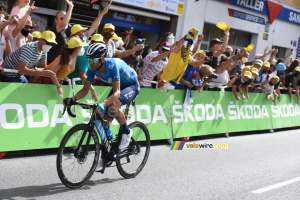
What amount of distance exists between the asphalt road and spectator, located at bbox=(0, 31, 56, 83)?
4.24 ft

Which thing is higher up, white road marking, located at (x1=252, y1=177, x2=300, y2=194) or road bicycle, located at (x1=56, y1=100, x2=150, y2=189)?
road bicycle, located at (x1=56, y1=100, x2=150, y2=189)

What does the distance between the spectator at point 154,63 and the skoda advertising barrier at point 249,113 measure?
2.67 m

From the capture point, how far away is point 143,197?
5227 mm

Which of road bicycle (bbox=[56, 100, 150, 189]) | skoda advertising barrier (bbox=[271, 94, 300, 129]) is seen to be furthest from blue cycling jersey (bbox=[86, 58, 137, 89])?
skoda advertising barrier (bbox=[271, 94, 300, 129])

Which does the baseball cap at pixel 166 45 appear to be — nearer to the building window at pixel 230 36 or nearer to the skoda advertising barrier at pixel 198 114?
the skoda advertising barrier at pixel 198 114

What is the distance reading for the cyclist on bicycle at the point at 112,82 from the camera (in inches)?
198

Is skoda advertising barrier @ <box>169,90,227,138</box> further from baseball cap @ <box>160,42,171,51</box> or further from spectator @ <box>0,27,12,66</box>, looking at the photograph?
spectator @ <box>0,27,12,66</box>

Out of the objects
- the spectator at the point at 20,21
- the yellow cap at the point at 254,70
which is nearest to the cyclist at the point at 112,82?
the spectator at the point at 20,21

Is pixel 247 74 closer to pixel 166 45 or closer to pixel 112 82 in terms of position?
pixel 166 45

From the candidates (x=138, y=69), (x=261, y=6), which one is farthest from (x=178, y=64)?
(x=261, y=6)

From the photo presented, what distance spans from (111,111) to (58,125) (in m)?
1.54

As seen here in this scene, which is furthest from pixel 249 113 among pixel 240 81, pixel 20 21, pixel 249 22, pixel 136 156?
pixel 249 22

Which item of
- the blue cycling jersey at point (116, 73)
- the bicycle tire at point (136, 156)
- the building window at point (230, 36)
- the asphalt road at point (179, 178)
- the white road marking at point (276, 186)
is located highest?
the building window at point (230, 36)

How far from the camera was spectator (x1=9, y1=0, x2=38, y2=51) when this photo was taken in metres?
6.91
